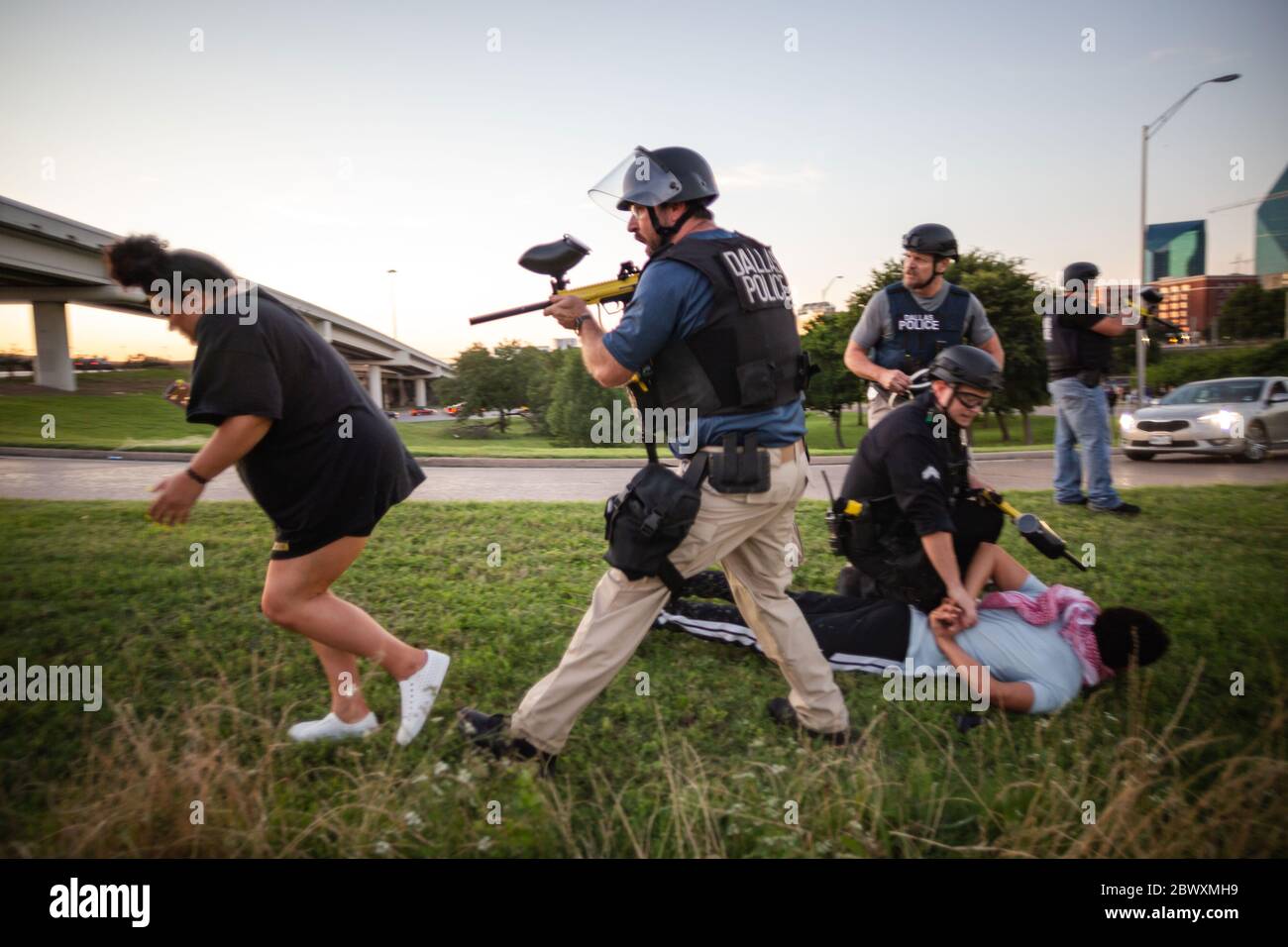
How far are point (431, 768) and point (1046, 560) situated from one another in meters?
4.61

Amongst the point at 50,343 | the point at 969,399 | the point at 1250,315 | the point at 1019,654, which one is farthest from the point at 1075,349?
the point at 1250,315

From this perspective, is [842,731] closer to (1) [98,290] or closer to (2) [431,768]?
(2) [431,768]

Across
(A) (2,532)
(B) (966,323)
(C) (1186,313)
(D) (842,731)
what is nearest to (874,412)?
(B) (966,323)

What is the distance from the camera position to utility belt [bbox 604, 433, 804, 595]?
8.00 ft

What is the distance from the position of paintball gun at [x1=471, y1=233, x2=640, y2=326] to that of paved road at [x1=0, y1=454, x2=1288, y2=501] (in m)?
5.66

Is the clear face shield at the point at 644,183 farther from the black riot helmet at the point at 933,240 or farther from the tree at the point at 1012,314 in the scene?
the tree at the point at 1012,314

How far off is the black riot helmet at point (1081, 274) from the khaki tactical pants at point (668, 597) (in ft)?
15.2

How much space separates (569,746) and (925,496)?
1858 millimetres

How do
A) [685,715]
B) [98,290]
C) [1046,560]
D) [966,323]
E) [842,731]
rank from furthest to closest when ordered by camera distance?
[98,290]
[1046,560]
[966,323]
[685,715]
[842,731]

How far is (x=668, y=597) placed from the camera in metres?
2.57

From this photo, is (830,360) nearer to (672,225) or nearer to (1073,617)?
(1073,617)

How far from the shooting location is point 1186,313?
8125cm

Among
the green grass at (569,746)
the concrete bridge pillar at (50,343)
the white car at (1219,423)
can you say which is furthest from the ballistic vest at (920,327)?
the white car at (1219,423)

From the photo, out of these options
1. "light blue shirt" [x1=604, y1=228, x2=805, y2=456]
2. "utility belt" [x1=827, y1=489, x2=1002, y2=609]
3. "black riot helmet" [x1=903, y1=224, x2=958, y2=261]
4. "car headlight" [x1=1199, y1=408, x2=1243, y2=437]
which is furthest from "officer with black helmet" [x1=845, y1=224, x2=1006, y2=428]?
"car headlight" [x1=1199, y1=408, x2=1243, y2=437]
